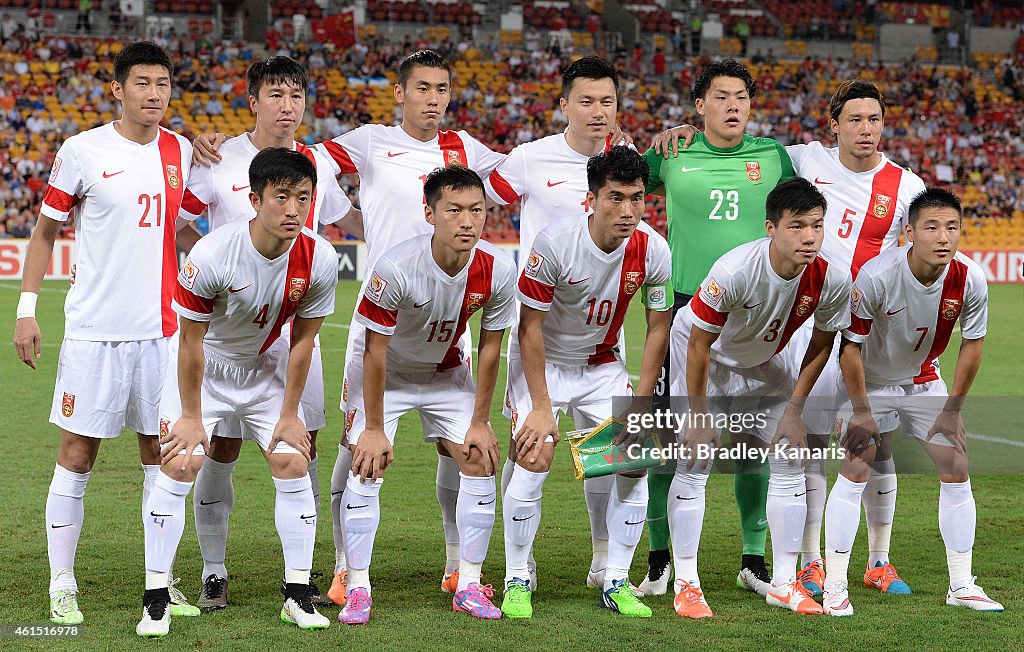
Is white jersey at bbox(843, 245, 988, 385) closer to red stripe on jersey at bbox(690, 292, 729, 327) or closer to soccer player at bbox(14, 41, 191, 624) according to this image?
red stripe on jersey at bbox(690, 292, 729, 327)

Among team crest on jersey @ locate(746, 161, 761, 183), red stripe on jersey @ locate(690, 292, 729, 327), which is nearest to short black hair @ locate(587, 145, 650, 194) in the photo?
red stripe on jersey @ locate(690, 292, 729, 327)

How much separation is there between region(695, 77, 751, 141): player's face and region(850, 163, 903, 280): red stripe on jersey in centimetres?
71

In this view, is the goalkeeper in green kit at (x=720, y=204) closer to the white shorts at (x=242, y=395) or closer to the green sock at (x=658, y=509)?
the green sock at (x=658, y=509)

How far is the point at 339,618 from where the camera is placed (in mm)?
4727

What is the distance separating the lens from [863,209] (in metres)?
5.58

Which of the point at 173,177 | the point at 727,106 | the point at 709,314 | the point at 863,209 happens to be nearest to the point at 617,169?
the point at 709,314

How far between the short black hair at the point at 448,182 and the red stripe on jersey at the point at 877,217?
78.2 inches

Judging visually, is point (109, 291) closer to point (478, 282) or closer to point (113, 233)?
point (113, 233)

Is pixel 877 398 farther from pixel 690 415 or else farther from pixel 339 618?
pixel 339 618

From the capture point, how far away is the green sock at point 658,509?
543 cm

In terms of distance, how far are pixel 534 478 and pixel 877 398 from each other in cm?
158

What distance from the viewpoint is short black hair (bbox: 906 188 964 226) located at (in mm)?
4840

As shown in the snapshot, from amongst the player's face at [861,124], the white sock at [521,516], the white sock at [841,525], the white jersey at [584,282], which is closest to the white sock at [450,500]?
the white sock at [521,516]

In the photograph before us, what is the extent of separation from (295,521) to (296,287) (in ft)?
3.07
